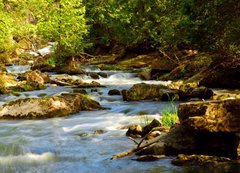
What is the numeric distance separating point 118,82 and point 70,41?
446 centimetres

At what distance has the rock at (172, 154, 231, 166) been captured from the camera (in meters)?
6.42

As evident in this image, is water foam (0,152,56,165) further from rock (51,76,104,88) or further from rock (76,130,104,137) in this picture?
rock (51,76,104,88)

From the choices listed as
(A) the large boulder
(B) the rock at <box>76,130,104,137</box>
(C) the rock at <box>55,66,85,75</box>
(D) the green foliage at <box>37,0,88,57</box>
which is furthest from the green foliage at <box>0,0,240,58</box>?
(A) the large boulder

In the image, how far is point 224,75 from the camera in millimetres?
17562

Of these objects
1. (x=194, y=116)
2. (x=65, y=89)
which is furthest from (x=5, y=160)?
(x=65, y=89)

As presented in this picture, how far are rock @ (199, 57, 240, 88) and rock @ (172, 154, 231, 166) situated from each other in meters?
11.3

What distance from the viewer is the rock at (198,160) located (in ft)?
21.1

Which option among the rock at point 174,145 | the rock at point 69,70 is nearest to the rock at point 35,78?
the rock at point 69,70

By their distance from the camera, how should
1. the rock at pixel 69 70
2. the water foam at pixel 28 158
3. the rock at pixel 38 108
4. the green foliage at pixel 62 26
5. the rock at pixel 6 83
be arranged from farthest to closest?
1. the rock at pixel 69 70
2. the green foliage at pixel 62 26
3. the rock at pixel 6 83
4. the rock at pixel 38 108
5. the water foam at pixel 28 158

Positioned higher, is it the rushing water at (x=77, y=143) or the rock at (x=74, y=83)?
the rock at (x=74, y=83)

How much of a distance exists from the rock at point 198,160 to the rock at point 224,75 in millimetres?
11272

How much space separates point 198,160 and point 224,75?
11.8m

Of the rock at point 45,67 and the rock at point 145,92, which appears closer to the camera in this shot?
the rock at point 145,92

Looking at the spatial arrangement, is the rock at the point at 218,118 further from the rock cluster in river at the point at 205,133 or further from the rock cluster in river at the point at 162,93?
the rock cluster in river at the point at 162,93
